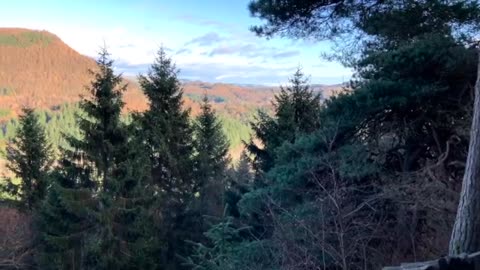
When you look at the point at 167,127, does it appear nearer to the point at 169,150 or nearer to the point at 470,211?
the point at 169,150

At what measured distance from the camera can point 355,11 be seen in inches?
371

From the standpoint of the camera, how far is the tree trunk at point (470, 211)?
18.8 ft

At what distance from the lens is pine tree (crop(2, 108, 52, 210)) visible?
79.0ft

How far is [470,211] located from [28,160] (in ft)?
73.2

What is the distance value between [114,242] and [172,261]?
4.74m

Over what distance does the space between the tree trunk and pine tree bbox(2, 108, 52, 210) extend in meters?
21.3

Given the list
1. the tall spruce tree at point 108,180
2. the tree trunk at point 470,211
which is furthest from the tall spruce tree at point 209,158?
the tree trunk at point 470,211

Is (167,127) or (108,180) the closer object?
(108,180)

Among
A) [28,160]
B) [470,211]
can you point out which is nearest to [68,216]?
[28,160]

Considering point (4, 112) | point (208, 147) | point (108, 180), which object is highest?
point (4, 112)

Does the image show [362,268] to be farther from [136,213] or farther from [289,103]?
[289,103]

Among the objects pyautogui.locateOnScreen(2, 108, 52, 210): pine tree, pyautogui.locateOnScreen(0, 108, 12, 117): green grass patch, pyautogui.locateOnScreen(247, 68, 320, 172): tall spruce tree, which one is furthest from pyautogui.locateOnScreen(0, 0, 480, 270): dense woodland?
pyautogui.locateOnScreen(0, 108, 12, 117): green grass patch

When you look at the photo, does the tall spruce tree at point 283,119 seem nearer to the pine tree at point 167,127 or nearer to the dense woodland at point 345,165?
the pine tree at point 167,127

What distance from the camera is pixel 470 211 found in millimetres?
5797
